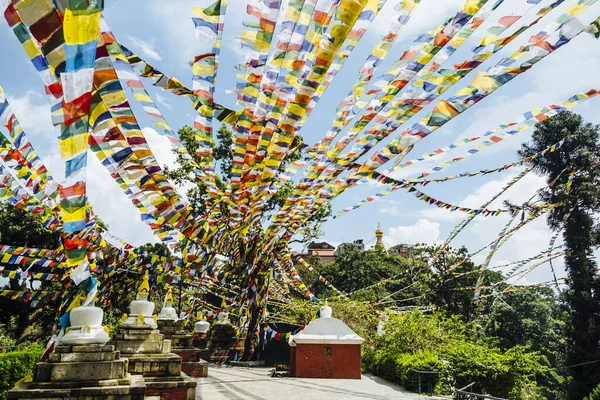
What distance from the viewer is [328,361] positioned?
15.0 meters

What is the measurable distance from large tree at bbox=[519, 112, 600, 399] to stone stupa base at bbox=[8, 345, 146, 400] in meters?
21.7

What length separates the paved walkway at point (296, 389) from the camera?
1024 centimetres

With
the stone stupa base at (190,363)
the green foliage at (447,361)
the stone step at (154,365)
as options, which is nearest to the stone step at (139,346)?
the stone step at (154,365)

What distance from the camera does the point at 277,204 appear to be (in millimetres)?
21172

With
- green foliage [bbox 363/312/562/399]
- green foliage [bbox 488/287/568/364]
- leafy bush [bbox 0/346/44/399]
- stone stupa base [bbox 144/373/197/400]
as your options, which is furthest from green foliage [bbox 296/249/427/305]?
stone stupa base [bbox 144/373/197/400]

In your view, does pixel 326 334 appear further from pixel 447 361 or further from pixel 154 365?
pixel 154 365

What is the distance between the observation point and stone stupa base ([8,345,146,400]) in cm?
420

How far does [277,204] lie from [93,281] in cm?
1698

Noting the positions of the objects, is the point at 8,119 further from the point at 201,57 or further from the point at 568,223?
the point at 568,223

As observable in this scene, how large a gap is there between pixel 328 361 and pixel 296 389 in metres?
3.46

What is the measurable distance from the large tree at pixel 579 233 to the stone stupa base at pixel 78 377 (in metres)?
21.7

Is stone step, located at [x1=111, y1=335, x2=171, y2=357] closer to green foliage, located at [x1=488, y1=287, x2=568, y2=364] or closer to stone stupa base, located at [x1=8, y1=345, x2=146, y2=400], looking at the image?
stone stupa base, located at [x1=8, y1=345, x2=146, y2=400]

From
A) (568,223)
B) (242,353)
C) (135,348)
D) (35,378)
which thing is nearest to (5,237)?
(242,353)

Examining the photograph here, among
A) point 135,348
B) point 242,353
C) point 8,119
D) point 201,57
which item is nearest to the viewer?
point 201,57
